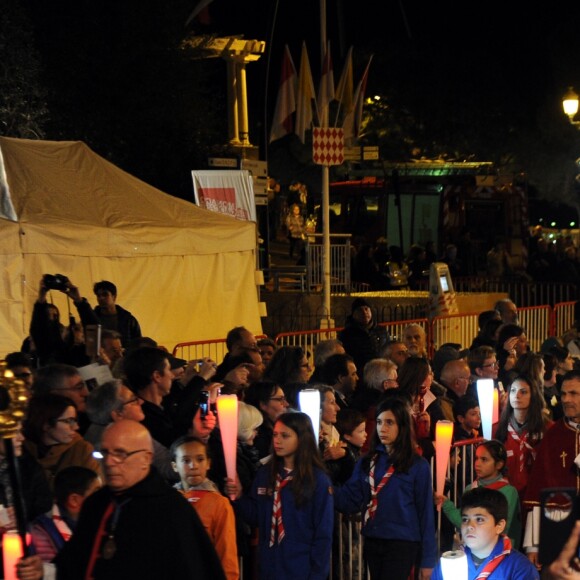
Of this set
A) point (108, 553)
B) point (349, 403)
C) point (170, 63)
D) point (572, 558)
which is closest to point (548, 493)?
point (572, 558)

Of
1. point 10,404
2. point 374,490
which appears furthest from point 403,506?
point 10,404

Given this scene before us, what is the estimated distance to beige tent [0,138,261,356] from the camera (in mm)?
14969

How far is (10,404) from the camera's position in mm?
5312

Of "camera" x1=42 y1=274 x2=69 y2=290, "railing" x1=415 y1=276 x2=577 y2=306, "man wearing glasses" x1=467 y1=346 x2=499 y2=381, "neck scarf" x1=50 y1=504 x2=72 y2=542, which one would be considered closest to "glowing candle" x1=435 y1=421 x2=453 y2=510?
"neck scarf" x1=50 y1=504 x2=72 y2=542

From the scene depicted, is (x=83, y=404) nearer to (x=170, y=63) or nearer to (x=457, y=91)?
(x=170, y=63)

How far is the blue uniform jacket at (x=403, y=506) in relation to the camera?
756 centimetres

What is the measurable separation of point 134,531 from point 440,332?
13092 mm

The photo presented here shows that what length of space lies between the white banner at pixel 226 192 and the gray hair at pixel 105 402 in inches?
499

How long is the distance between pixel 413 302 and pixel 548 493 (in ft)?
65.6

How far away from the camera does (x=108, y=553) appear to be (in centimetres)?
504

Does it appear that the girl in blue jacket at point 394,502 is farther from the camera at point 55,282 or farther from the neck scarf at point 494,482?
the camera at point 55,282

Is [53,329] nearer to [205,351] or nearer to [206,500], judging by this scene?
[205,351]

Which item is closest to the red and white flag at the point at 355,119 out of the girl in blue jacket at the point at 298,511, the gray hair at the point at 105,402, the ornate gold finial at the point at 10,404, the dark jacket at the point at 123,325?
the dark jacket at the point at 123,325

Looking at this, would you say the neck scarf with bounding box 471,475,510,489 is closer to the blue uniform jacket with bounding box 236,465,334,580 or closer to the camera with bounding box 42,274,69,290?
the blue uniform jacket with bounding box 236,465,334,580
